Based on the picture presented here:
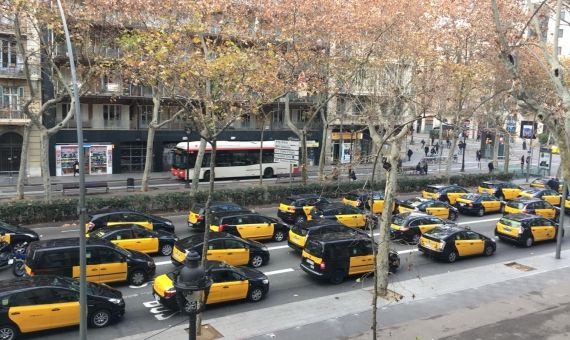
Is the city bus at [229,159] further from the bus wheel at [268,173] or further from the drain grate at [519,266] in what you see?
the drain grate at [519,266]

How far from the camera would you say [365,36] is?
29.1 metres

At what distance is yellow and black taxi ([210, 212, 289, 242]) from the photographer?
2136cm

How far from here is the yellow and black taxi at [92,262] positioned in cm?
1494

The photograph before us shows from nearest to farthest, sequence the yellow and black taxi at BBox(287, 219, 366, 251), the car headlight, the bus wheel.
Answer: the car headlight → the yellow and black taxi at BBox(287, 219, 366, 251) → the bus wheel

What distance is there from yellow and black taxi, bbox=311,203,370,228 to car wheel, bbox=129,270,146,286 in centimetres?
998

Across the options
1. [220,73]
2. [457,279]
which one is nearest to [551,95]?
[457,279]

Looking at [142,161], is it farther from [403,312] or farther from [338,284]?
[403,312]

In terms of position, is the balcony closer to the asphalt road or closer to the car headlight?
the asphalt road

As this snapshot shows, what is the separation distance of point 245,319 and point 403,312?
482 centimetres

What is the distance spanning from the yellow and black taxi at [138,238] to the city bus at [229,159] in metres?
18.0

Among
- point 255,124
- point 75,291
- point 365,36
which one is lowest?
point 75,291

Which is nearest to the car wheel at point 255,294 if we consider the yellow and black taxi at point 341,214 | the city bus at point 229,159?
the yellow and black taxi at point 341,214

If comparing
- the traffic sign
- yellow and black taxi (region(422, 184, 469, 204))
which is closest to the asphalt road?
yellow and black taxi (region(422, 184, 469, 204))

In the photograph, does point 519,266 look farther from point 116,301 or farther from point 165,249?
point 116,301
